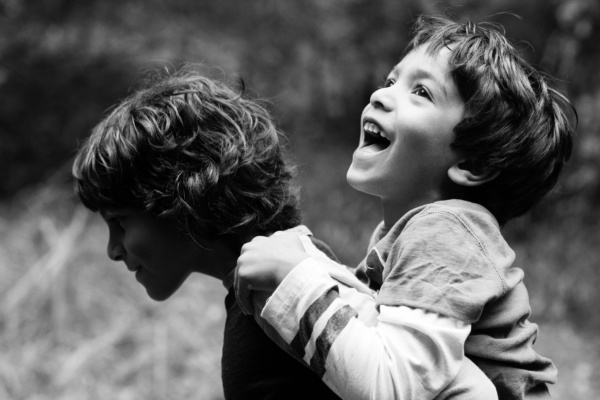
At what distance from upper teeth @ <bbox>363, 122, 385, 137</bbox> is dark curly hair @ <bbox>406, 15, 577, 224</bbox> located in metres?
0.19

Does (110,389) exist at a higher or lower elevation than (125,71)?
Answer: lower

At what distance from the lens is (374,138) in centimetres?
205

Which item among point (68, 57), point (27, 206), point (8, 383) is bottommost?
point (27, 206)

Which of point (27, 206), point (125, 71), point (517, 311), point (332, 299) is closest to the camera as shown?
point (332, 299)

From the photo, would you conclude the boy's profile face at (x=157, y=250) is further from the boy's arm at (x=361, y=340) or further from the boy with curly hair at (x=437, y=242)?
the boy's arm at (x=361, y=340)

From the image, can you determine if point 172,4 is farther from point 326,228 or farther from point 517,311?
point 517,311

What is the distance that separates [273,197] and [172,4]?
15.2 feet

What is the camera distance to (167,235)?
2037 mm

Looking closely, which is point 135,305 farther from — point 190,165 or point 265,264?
point 265,264

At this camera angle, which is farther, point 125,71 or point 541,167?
point 125,71

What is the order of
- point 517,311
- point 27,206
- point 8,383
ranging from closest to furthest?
A: point 517,311
point 8,383
point 27,206

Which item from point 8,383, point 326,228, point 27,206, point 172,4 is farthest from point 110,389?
point 172,4

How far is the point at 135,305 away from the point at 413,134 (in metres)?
3.23

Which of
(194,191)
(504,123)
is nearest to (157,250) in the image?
(194,191)
